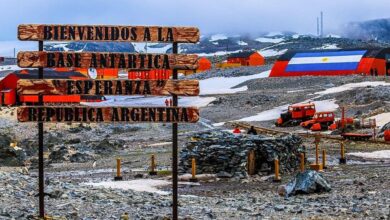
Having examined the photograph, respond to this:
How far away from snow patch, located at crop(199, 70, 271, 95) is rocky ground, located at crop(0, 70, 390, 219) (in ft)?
111

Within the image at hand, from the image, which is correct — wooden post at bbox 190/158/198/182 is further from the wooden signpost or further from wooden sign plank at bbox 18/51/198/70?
wooden sign plank at bbox 18/51/198/70

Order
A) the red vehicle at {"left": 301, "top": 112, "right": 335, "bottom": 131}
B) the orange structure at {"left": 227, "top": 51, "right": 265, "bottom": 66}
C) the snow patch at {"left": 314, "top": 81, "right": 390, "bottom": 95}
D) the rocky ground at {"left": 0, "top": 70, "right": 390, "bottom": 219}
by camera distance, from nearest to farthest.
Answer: the rocky ground at {"left": 0, "top": 70, "right": 390, "bottom": 219}
the red vehicle at {"left": 301, "top": 112, "right": 335, "bottom": 131}
the snow patch at {"left": 314, "top": 81, "right": 390, "bottom": 95}
the orange structure at {"left": 227, "top": 51, "right": 265, "bottom": 66}

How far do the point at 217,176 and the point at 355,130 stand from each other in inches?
951

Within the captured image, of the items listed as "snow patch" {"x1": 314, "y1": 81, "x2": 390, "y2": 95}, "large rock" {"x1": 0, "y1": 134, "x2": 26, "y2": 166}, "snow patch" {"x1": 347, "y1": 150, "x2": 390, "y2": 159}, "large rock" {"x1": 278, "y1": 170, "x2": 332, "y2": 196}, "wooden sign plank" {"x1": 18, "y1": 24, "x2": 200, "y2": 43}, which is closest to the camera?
"wooden sign plank" {"x1": 18, "y1": 24, "x2": 200, "y2": 43}

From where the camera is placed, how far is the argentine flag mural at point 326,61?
9350 centimetres

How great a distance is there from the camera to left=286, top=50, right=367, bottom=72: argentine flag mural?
93.5 metres

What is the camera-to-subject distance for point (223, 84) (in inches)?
4085

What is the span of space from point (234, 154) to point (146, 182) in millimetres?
4109

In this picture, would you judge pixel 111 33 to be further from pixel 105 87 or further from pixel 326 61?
pixel 326 61

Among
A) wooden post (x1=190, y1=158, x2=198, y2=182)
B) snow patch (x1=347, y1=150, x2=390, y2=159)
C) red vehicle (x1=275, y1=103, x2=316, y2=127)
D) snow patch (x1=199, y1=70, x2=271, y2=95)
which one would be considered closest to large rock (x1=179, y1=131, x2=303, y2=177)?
wooden post (x1=190, y1=158, x2=198, y2=182)

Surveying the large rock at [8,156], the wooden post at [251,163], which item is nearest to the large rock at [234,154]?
the wooden post at [251,163]

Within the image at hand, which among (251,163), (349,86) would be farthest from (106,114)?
(349,86)

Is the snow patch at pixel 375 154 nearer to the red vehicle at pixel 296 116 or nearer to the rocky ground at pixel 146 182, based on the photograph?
the rocky ground at pixel 146 182

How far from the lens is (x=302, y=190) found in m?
19.8
